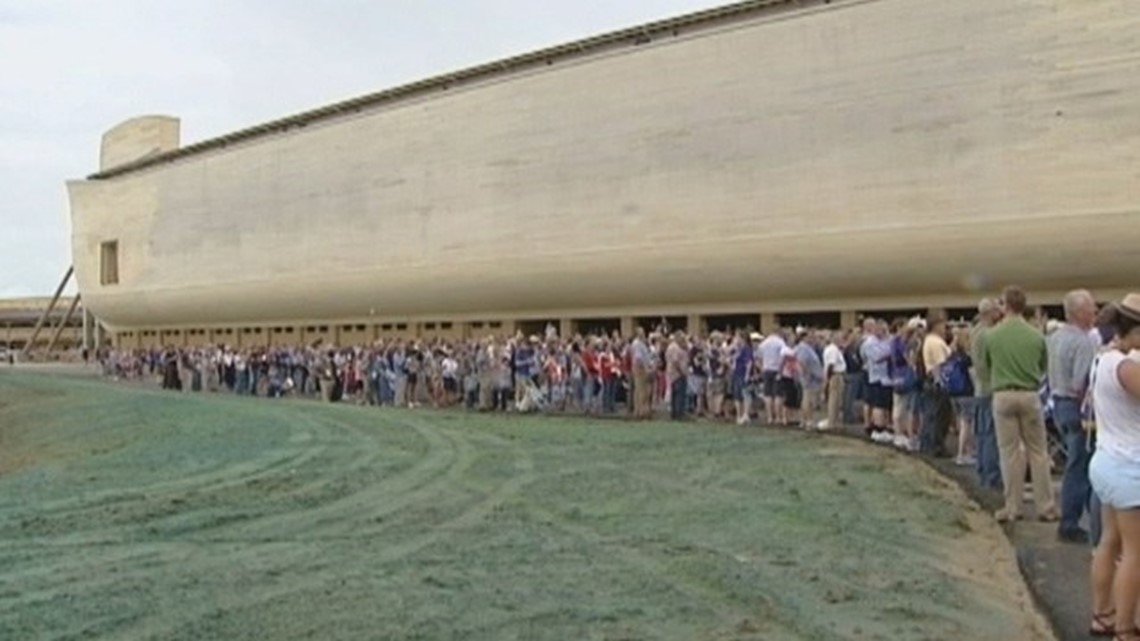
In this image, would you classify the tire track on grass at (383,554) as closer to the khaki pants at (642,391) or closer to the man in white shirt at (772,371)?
the man in white shirt at (772,371)

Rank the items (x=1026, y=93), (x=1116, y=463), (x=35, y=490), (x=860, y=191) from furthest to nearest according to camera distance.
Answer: (x=860, y=191) → (x=1026, y=93) → (x=35, y=490) → (x=1116, y=463)

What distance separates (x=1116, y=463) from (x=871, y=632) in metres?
1.36

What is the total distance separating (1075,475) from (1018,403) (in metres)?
0.88

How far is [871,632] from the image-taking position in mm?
6133

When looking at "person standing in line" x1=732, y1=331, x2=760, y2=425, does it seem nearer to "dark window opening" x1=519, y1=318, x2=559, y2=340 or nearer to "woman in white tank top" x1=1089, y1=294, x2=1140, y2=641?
"woman in white tank top" x1=1089, y1=294, x2=1140, y2=641

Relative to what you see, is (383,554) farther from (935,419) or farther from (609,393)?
(609,393)

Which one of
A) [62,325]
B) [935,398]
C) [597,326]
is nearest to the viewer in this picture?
[935,398]

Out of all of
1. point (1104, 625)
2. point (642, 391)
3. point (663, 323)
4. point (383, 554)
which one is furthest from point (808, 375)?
point (663, 323)

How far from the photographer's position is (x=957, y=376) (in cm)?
1353

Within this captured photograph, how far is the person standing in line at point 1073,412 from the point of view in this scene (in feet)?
28.0

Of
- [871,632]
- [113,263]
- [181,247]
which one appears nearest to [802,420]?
[871,632]

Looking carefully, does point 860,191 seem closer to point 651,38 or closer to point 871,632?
point 651,38

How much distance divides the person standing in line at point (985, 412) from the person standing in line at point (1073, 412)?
1464 millimetres

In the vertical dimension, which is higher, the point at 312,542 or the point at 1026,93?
the point at 1026,93
